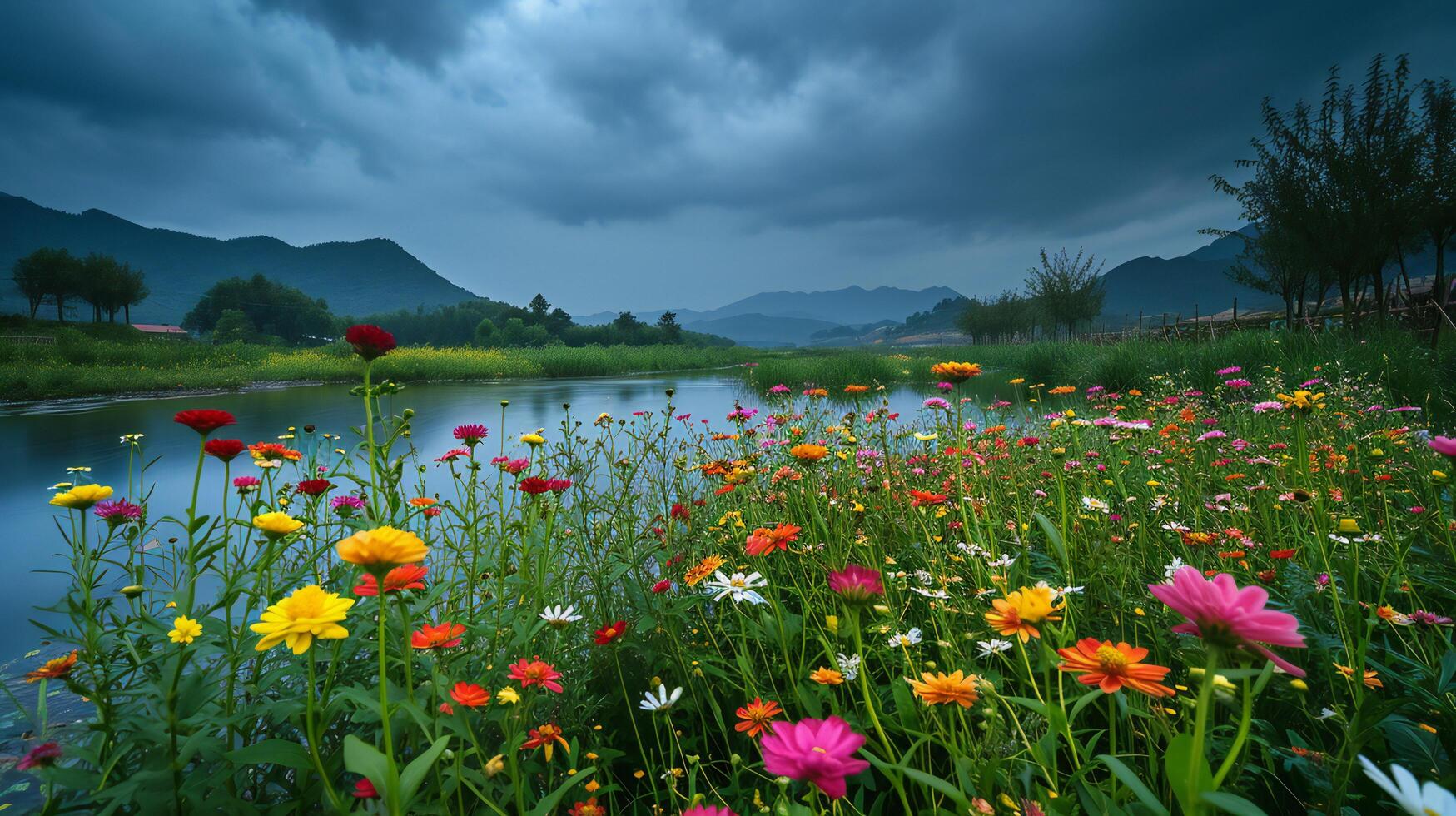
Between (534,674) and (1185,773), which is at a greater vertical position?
(1185,773)

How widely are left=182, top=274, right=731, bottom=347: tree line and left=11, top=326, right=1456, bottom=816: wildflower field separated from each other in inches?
1095

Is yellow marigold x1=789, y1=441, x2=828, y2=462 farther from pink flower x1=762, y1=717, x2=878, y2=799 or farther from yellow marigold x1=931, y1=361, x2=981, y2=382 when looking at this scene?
pink flower x1=762, y1=717, x2=878, y2=799

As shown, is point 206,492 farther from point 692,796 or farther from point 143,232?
point 143,232

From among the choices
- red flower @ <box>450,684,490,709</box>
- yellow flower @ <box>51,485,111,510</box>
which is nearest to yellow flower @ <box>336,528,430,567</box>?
red flower @ <box>450,684,490,709</box>

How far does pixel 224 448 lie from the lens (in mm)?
962

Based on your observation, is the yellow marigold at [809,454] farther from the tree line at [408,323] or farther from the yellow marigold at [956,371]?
the tree line at [408,323]

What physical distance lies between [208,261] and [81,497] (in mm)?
110070

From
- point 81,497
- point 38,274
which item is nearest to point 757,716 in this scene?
point 81,497

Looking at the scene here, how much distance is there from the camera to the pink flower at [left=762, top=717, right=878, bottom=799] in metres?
0.43

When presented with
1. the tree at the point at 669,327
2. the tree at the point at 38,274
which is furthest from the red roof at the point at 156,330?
the tree at the point at 669,327

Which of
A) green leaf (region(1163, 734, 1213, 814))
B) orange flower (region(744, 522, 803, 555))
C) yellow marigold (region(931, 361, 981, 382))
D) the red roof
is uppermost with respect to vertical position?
the red roof

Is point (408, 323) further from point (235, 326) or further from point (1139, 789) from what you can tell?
point (1139, 789)

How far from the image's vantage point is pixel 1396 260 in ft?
36.1

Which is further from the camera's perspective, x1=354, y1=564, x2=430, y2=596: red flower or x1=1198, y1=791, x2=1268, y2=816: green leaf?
x1=354, y1=564, x2=430, y2=596: red flower
